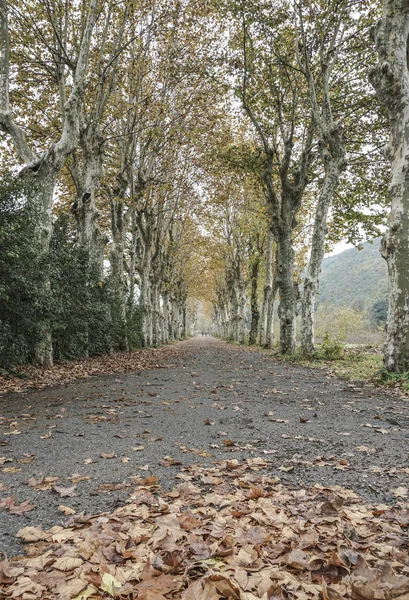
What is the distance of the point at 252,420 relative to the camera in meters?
5.01

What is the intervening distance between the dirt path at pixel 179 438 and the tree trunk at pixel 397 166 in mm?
1324

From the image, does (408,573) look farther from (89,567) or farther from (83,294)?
(83,294)

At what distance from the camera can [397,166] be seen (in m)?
7.63

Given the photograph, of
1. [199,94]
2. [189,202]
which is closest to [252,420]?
[199,94]

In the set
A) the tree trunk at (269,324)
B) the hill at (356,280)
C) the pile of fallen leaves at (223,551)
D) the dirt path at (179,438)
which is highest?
the hill at (356,280)

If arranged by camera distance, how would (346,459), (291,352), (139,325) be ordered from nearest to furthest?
(346,459), (291,352), (139,325)

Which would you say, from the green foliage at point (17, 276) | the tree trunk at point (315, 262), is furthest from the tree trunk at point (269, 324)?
the green foliage at point (17, 276)

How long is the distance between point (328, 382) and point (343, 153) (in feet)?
26.1

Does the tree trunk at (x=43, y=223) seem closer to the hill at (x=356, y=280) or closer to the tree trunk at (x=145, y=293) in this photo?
the tree trunk at (x=145, y=293)

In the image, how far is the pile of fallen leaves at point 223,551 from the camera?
1637 millimetres

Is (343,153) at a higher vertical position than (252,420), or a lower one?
higher

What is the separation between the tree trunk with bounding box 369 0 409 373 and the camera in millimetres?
7328

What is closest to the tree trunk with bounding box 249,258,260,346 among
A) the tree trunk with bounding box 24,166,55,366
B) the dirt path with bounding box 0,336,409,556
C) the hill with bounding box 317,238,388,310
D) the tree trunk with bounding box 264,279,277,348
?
the tree trunk with bounding box 264,279,277,348

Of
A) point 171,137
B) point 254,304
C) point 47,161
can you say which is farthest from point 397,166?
point 254,304
